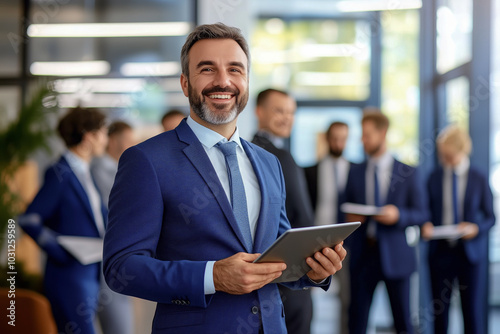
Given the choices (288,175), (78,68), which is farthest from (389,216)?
(78,68)

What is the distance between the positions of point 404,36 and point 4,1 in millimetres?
3946

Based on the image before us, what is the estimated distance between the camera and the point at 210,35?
1627 mm

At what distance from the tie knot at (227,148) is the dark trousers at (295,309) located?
1170 millimetres

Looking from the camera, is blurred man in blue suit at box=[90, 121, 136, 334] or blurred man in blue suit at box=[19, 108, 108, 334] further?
blurred man in blue suit at box=[90, 121, 136, 334]

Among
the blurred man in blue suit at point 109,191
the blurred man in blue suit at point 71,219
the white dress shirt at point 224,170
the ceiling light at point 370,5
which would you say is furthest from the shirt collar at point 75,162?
the ceiling light at point 370,5

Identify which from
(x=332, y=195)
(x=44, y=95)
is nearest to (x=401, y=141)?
(x=332, y=195)

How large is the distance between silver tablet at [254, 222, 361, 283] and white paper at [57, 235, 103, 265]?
1645 millimetres

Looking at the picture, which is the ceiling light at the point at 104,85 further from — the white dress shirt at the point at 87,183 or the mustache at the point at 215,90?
the mustache at the point at 215,90

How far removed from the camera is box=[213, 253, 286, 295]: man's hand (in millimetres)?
1398

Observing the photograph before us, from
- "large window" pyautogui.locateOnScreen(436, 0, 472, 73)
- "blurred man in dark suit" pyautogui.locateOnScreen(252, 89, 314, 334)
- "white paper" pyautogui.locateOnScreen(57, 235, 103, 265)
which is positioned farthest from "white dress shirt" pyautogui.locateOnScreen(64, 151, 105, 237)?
"large window" pyautogui.locateOnScreen(436, 0, 472, 73)

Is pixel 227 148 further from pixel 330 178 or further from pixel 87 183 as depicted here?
pixel 330 178

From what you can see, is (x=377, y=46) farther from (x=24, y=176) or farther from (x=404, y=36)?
(x=24, y=176)

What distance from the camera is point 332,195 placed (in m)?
4.99

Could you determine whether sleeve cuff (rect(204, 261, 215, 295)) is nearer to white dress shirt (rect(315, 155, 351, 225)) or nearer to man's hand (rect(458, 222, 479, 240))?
man's hand (rect(458, 222, 479, 240))
